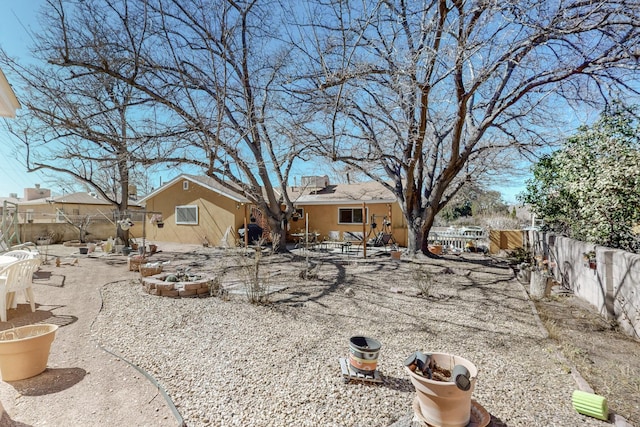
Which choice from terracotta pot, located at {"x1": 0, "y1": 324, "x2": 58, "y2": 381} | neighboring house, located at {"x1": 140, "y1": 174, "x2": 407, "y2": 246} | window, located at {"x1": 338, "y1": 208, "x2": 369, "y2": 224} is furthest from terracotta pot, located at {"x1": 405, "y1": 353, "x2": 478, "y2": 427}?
window, located at {"x1": 338, "y1": 208, "x2": 369, "y2": 224}

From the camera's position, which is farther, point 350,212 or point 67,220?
point 350,212

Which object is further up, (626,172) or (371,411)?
(626,172)

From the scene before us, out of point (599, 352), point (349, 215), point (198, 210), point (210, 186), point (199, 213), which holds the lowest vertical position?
point (599, 352)

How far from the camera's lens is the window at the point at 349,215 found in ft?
54.3

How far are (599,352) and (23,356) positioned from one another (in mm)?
6262

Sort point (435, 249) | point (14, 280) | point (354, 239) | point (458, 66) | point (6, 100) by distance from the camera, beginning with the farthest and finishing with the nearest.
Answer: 1. point (354, 239)
2. point (435, 249)
3. point (458, 66)
4. point (14, 280)
5. point (6, 100)

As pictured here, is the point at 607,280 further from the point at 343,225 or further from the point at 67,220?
the point at 67,220

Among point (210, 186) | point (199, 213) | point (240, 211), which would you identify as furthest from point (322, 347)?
point (199, 213)

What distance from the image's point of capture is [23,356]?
9.55ft

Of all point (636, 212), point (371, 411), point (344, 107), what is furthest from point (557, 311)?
point (344, 107)

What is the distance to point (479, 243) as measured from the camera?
48.3 feet

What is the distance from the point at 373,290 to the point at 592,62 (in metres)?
6.69

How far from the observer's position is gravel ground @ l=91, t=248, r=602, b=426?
264 centimetres

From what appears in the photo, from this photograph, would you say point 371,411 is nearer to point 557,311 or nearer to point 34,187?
point 557,311
